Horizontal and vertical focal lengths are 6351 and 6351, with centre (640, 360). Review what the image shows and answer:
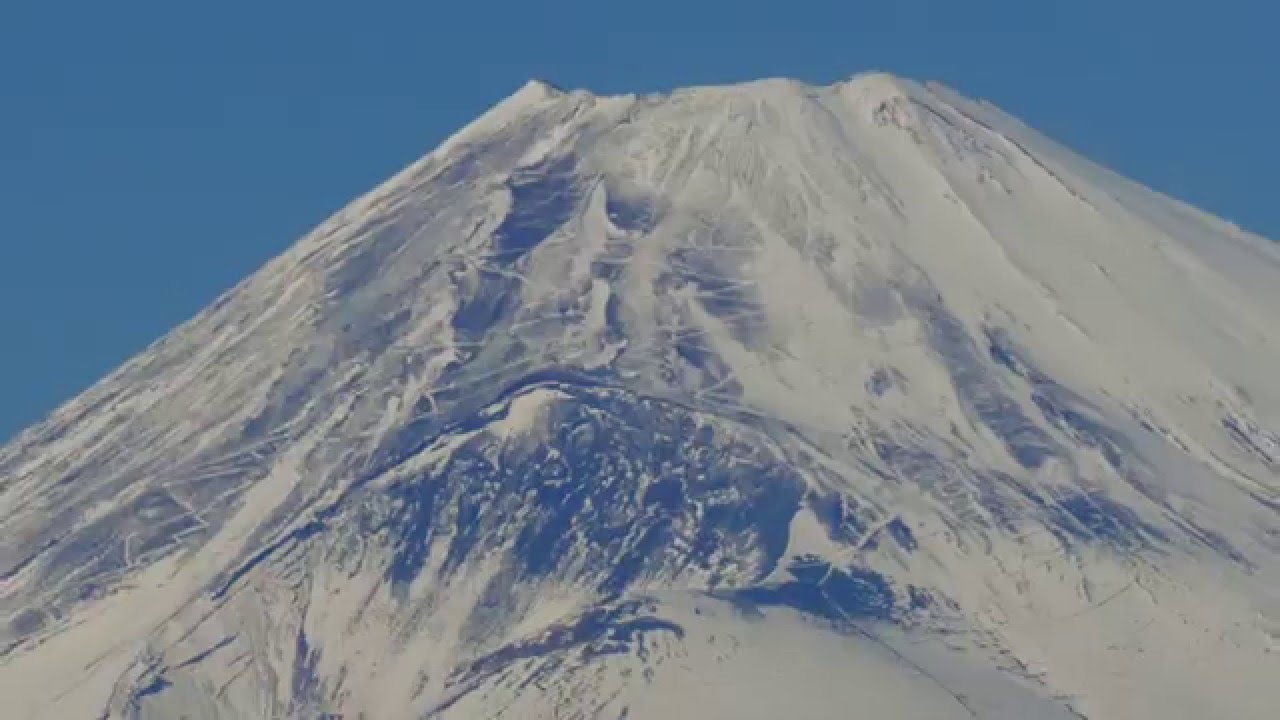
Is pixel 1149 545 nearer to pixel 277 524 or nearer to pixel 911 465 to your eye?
pixel 911 465

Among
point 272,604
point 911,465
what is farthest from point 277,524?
point 911,465

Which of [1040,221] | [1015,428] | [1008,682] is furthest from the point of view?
[1040,221]

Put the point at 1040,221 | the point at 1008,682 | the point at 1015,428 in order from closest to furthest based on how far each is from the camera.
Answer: the point at 1008,682
the point at 1015,428
the point at 1040,221

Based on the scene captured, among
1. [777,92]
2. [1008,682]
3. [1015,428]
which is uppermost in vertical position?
[777,92]

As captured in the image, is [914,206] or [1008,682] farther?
[914,206]

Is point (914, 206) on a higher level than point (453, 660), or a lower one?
higher

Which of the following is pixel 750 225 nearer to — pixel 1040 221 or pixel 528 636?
pixel 1040 221
